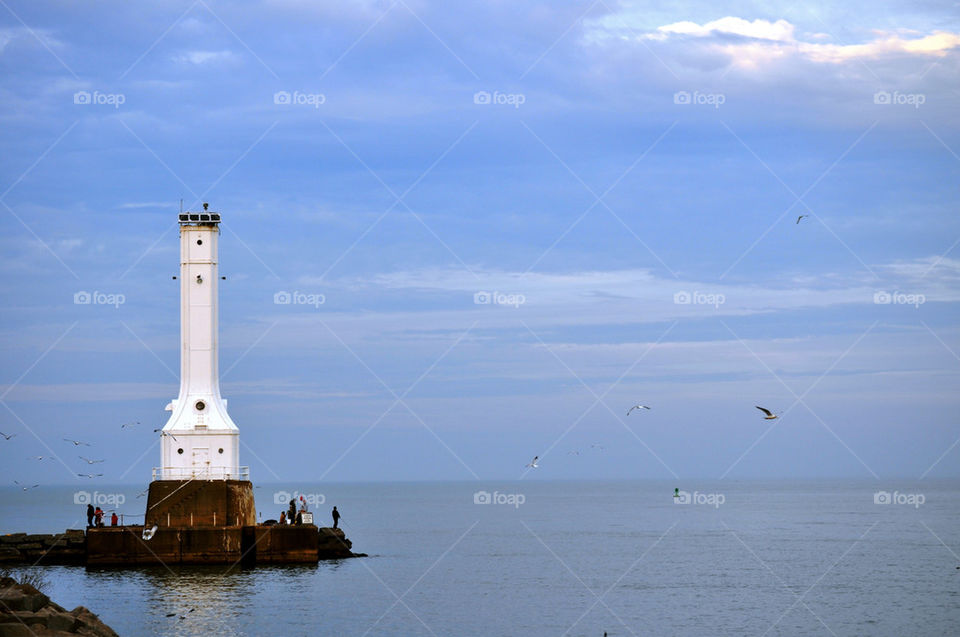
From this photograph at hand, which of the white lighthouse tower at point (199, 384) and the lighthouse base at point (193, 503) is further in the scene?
the white lighthouse tower at point (199, 384)

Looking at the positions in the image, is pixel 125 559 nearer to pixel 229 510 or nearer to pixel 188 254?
pixel 229 510

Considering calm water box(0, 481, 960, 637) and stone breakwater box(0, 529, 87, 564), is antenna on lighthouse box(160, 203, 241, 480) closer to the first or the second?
calm water box(0, 481, 960, 637)

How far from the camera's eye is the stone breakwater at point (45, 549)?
173 ft

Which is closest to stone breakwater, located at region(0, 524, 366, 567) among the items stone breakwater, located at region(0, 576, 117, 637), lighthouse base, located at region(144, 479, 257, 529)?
lighthouse base, located at region(144, 479, 257, 529)

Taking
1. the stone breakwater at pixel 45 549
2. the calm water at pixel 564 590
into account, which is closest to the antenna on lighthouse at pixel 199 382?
the calm water at pixel 564 590

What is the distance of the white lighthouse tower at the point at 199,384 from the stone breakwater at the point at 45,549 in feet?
19.5

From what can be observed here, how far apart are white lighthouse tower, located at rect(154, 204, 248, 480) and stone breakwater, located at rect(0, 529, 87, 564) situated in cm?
594

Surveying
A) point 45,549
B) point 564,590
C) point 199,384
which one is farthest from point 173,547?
point 564,590

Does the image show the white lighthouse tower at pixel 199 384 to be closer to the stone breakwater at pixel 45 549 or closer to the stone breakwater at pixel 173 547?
the stone breakwater at pixel 173 547

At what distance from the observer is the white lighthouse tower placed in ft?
164

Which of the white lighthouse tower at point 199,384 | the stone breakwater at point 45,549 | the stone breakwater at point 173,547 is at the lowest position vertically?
the stone breakwater at point 173,547

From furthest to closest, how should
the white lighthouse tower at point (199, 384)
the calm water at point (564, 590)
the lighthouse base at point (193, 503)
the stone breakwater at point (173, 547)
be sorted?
the white lighthouse tower at point (199, 384)
the lighthouse base at point (193, 503)
the stone breakwater at point (173, 547)
the calm water at point (564, 590)

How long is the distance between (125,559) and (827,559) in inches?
1338

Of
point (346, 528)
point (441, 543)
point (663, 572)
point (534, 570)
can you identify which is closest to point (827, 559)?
point (663, 572)
